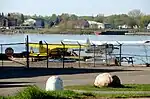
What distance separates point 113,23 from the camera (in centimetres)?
18738

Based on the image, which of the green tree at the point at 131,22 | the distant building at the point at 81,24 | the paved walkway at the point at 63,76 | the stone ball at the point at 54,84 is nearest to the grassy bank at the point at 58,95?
the stone ball at the point at 54,84

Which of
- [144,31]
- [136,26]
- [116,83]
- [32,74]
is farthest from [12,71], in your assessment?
[136,26]

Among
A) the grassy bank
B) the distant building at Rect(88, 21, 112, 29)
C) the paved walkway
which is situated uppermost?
the distant building at Rect(88, 21, 112, 29)

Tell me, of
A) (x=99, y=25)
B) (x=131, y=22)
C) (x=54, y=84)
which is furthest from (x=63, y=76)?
(x=99, y=25)

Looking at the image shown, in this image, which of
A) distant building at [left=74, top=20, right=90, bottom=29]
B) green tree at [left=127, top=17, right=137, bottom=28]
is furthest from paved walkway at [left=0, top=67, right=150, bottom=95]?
distant building at [left=74, top=20, right=90, bottom=29]

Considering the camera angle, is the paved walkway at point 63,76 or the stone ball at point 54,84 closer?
the stone ball at point 54,84

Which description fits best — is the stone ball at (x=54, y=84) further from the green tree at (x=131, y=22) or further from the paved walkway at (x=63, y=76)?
the green tree at (x=131, y=22)

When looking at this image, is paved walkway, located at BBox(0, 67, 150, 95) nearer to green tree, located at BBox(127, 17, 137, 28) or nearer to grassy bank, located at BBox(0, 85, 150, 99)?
grassy bank, located at BBox(0, 85, 150, 99)

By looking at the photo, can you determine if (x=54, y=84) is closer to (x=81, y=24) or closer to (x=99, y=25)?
(x=81, y=24)

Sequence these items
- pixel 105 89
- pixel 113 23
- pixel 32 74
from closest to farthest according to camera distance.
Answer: pixel 105 89
pixel 32 74
pixel 113 23

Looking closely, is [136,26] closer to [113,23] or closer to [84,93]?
[113,23]

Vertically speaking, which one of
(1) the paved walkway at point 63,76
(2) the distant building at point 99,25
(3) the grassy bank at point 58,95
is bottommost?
(1) the paved walkway at point 63,76

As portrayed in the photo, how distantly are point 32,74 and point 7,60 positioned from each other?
1307cm

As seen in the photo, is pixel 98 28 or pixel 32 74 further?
pixel 98 28
